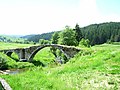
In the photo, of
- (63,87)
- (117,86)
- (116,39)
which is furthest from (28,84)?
(116,39)

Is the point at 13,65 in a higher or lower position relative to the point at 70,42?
lower

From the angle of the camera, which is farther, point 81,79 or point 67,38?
point 67,38

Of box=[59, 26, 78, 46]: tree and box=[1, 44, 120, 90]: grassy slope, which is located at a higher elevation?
box=[59, 26, 78, 46]: tree

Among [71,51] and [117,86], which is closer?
[117,86]

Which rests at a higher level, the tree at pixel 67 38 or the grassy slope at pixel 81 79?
the tree at pixel 67 38

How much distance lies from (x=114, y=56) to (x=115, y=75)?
5708 mm

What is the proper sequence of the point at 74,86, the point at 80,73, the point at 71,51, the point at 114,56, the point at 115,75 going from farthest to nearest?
1. the point at 71,51
2. the point at 114,56
3. the point at 80,73
4. the point at 115,75
5. the point at 74,86

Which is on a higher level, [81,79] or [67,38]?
[67,38]

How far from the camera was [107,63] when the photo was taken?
22922 mm

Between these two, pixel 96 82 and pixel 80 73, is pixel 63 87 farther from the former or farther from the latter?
pixel 80 73

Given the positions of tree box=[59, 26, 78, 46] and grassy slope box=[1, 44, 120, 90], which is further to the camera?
tree box=[59, 26, 78, 46]

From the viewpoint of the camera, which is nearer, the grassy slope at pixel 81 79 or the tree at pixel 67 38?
the grassy slope at pixel 81 79

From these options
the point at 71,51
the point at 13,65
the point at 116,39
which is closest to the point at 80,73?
the point at 71,51

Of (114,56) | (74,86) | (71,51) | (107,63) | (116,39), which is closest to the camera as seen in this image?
(74,86)
